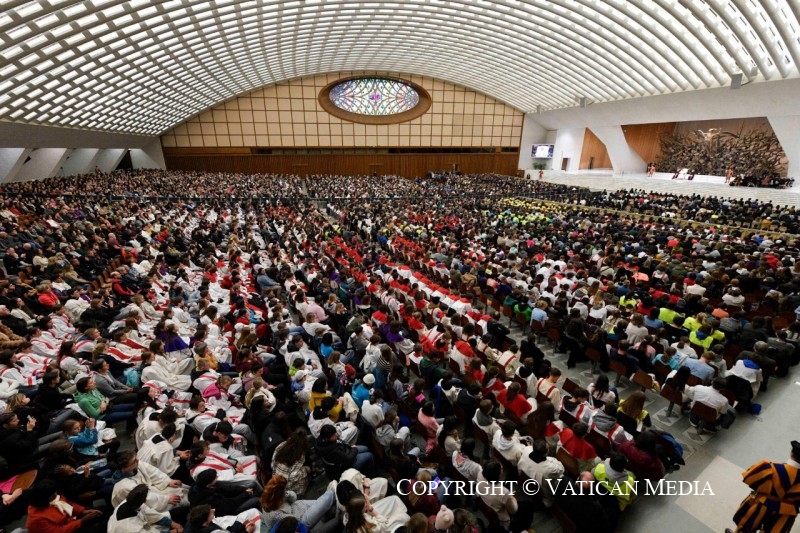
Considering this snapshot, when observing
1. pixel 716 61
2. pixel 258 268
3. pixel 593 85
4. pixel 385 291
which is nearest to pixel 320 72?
pixel 593 85

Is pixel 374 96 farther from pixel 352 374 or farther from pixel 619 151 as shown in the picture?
pixel 352 374

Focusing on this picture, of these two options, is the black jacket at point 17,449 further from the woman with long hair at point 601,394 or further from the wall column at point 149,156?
the wall column at point 149,156

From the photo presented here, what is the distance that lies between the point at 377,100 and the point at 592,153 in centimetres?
2748

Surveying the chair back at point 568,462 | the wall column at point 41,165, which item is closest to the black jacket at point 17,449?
the chair back at point 568,462

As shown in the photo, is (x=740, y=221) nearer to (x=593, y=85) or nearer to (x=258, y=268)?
(x=593, y=85)

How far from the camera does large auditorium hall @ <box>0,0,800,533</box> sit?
395 centimetres

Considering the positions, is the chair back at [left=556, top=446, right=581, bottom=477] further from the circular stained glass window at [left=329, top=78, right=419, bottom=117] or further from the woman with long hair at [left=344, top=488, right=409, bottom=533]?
the circular stained glass window at [left=329, top=78, right=419, bottom=117]

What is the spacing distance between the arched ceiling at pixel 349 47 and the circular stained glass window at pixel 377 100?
18.6 ft

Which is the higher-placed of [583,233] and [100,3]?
[100,3]

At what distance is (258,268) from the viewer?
1103cm

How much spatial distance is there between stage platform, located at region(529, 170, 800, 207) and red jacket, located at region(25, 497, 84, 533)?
31.8 m

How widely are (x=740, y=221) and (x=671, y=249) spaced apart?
900 cm

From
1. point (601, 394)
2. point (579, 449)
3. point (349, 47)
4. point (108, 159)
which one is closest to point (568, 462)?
point (579, 449)

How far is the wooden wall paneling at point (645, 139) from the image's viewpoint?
124ft
